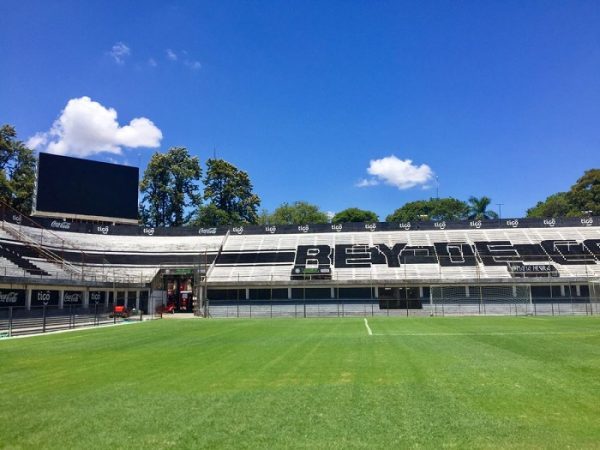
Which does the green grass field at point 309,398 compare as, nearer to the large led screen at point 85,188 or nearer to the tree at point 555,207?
the large led screen at point 85,188

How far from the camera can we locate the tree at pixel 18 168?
6006 cm

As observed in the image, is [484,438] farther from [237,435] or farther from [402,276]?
[402,276]

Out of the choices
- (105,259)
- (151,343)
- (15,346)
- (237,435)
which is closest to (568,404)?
(237,435)

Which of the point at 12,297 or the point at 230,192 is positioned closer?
the point at 12,297

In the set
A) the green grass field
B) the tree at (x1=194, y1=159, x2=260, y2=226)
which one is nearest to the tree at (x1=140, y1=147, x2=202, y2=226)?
the tree at (x1=194, y1=159, x2=260, y2=226)

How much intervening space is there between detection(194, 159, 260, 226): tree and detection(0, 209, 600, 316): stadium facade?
57.4 feet

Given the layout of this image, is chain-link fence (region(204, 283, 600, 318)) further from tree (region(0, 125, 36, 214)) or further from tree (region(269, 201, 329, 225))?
tree (region(269, 201, 329, 225))

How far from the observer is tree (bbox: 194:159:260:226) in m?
79.3

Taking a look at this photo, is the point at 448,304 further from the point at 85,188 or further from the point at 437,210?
the point at 437,210

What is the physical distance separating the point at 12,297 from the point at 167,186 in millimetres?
44858

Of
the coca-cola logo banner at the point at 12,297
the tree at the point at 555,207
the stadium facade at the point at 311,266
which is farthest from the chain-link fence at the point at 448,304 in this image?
the tree at the point at 555,207

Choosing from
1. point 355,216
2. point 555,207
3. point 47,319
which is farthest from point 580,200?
point 47,319

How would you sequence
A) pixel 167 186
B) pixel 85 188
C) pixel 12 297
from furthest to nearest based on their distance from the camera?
pixel 167 186 < pixel 85 188 < pixel 12 297

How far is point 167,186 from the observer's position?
255ft
